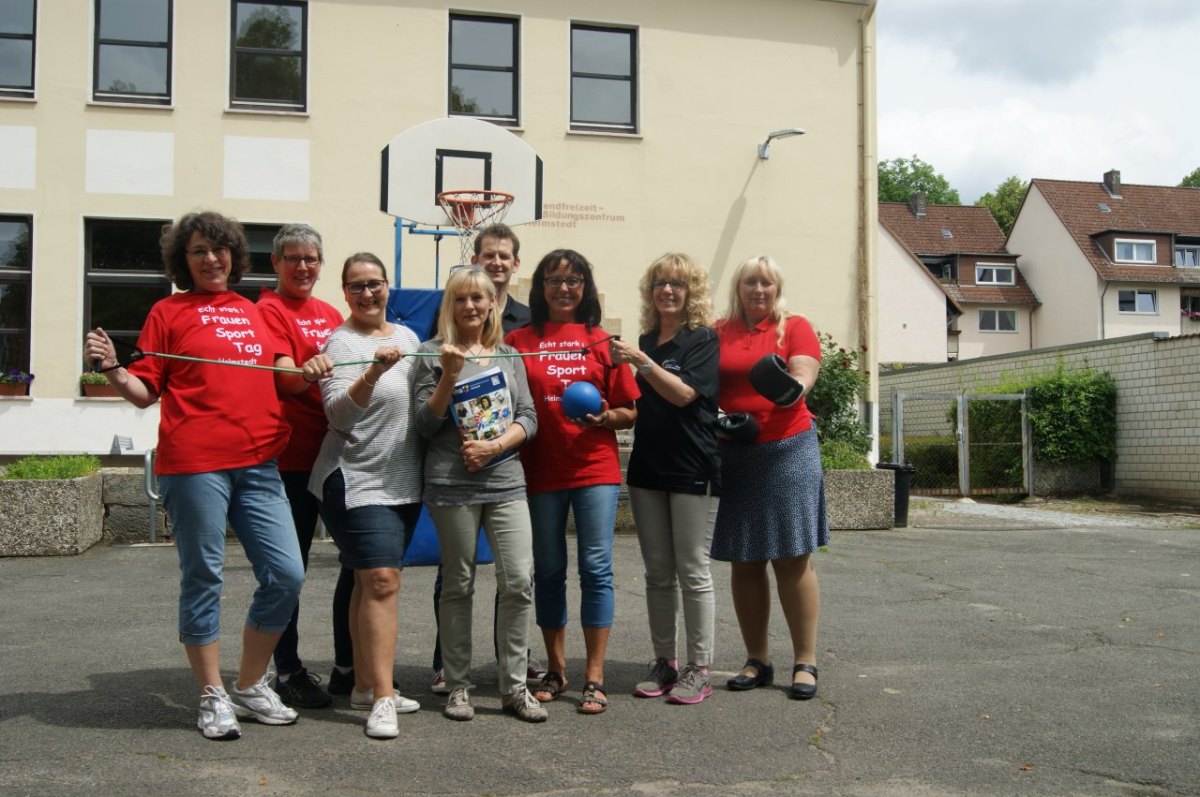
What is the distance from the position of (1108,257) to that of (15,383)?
43.7 meters

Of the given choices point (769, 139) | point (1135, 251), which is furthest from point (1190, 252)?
point (769, 139)

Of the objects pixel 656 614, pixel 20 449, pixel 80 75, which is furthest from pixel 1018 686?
pixel 80 75

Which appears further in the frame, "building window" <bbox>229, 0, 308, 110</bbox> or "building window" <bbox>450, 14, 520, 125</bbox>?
"building window" <bbox>450, 14, 520, 125</bbox>

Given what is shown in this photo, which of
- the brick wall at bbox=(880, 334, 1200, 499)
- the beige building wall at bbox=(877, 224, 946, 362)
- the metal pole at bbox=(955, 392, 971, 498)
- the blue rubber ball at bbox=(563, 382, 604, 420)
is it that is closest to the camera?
the blue rubber ball at bbox=(563, 382, 604, 420)

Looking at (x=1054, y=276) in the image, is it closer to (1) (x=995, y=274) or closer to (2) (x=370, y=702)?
(1) (x=995, y=274)

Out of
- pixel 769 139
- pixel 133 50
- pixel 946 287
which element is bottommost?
pixel 769 139

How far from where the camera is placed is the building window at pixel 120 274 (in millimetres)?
12711

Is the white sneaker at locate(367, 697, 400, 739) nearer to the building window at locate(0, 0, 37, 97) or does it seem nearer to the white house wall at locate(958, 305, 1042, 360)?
the building window at locate(0, 0, 37, 97)

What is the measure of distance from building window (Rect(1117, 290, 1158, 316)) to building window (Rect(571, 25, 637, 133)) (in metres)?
37.0

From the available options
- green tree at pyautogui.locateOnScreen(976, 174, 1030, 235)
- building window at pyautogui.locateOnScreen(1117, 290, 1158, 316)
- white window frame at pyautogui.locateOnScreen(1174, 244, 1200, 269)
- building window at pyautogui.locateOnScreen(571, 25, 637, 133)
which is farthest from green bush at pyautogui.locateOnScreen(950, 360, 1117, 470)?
green tree at pyautogui.locateOnScreen(976, 174, 1030, 235)

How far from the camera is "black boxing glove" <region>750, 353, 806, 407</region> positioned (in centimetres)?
443

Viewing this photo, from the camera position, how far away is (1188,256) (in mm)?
48000

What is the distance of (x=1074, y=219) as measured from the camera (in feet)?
155

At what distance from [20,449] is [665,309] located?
33.5ft
